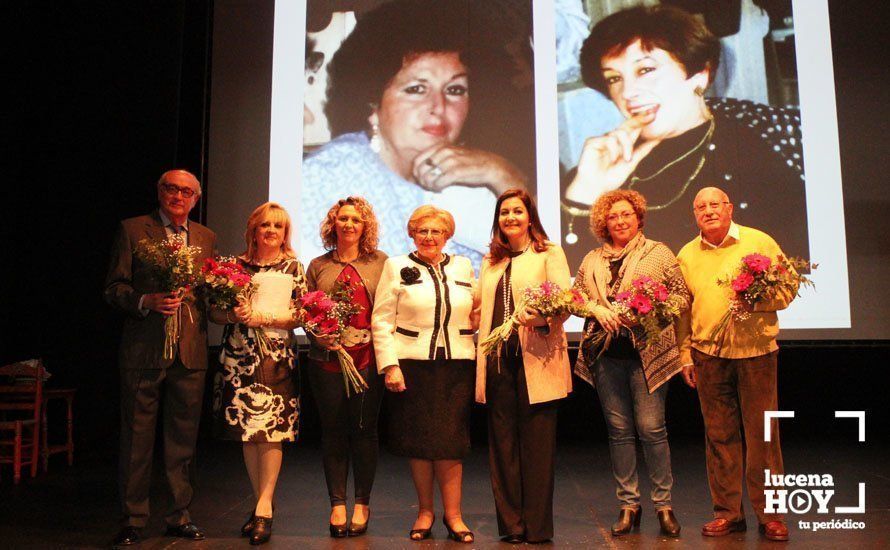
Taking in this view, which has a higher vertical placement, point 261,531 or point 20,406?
point 20,406

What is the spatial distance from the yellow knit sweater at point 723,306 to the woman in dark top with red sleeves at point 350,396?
146 cm

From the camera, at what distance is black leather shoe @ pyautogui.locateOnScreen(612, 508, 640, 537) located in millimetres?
3121

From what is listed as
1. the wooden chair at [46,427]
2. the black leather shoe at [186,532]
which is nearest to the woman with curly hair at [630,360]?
the black leather shoe at [186,532]

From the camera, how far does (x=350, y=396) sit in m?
3.25

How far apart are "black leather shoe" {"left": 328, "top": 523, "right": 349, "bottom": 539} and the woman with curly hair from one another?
3.97 feet

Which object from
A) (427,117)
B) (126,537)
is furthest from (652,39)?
(126,537)

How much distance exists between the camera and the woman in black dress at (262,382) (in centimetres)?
313

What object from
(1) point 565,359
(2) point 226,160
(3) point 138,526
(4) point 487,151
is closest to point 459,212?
(4) point 487,151

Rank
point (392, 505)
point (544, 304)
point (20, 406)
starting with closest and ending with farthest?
1. point (544, 304)
2. point (392, 505)
3. point (20, 406)

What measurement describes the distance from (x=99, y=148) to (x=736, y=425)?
5.14 metres

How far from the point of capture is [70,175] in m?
5.64

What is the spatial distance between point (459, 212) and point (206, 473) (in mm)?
2558

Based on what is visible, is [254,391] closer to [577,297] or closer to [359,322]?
[359,322]

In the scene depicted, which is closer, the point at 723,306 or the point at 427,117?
the point at 723,306
